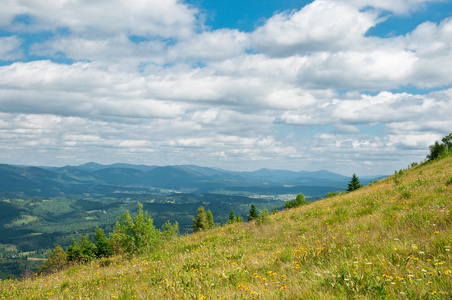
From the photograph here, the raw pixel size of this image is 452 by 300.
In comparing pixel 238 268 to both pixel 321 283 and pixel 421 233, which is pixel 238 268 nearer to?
pixel 321 283

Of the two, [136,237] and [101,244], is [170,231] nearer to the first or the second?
[136,237]

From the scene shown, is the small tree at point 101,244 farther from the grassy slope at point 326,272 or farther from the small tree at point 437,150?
the small tree at point 437,150

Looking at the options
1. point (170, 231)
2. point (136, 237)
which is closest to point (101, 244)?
point (170, 231)

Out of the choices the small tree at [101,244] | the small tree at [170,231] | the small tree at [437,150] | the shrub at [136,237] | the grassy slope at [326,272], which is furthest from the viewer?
the small tree at [101,244]

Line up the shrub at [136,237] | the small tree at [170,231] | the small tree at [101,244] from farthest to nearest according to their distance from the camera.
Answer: the small tree at [101,244] < the small tree at [170,231] < the shrub at [136,237]

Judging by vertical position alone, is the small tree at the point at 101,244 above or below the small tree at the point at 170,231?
below

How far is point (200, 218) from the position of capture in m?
73.8

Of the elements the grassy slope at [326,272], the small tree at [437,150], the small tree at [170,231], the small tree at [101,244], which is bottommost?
the small tree at [101,244]

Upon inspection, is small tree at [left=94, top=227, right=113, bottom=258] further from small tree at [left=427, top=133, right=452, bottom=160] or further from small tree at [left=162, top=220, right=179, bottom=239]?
small tree at [left=427, top=133, right=452, bottom=160]

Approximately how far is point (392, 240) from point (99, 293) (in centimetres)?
794

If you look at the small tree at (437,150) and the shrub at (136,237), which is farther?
the small tree at (437,150)

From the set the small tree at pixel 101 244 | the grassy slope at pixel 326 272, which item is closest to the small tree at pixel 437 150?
the grassy slope at pixel 326 272

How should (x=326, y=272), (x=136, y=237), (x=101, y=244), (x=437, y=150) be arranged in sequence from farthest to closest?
(x=101, y=244), (x=437, y=150), (x=136, y=237), (x=326, y=272)

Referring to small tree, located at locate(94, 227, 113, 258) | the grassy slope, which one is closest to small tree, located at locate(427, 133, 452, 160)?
the grassy slope
